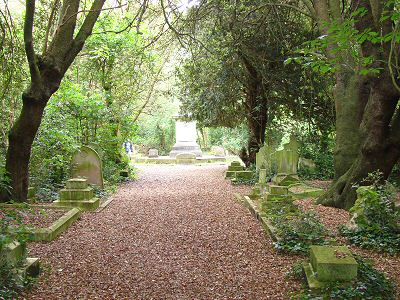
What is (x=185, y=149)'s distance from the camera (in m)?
25.3

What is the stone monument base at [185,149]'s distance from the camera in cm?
2503

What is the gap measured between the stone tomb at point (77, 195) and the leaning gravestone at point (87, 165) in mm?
1983

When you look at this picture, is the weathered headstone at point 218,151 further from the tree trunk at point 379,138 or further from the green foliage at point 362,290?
the green foliage at point 362,290

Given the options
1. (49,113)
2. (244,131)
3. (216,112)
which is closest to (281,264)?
(49,113)

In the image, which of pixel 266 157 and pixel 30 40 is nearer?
pixel 30 40

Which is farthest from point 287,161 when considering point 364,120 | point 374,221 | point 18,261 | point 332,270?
point 18,261

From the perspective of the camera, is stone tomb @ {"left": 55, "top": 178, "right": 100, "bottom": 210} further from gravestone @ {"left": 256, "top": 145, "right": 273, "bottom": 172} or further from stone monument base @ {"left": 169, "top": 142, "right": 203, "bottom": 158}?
stone monument base @ {"left": 169, "top": 142, "right": 203, "bottom": 158}

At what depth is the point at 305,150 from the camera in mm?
15461

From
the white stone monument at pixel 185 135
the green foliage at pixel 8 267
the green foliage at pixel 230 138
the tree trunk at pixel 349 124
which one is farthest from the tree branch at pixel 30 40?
the white stone monument at pixel 185 135

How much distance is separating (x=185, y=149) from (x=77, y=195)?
16.8 meters

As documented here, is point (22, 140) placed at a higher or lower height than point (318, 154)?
higher

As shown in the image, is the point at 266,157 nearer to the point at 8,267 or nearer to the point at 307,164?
the point at 307,164

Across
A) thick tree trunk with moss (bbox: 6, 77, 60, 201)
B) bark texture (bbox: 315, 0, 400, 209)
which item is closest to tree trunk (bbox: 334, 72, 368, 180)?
bark texture (bbox: 315, 0, 400, 209)

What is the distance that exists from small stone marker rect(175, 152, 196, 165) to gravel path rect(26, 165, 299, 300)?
14.1 m
